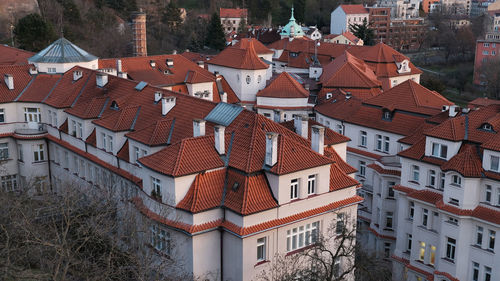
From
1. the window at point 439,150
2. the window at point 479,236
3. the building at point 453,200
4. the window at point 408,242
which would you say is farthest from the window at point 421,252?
the window at point 439,150

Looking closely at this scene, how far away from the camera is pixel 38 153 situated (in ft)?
134

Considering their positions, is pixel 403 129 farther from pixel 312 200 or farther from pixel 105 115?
pixel 105 115

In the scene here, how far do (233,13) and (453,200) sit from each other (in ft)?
315

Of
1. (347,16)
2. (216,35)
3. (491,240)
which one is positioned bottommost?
(491,240)

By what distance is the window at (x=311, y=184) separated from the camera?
2707 centimetres

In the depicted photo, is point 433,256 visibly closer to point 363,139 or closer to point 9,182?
point 363,139

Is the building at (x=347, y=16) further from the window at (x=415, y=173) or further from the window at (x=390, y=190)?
the window at (x=415, y=173)

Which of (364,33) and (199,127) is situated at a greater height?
(364,33)

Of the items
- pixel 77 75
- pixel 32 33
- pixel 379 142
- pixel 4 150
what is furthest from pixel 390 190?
pixel 32 33

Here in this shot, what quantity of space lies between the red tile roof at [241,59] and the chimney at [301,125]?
2371 centimetres

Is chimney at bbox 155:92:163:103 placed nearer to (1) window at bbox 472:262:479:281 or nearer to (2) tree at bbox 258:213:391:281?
(2) tree at bbox 258:213:391:281

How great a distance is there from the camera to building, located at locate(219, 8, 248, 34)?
118938 millimetres

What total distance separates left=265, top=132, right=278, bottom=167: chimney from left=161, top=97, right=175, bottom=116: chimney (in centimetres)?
906

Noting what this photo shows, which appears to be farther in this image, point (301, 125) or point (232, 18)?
point (232, 18)
